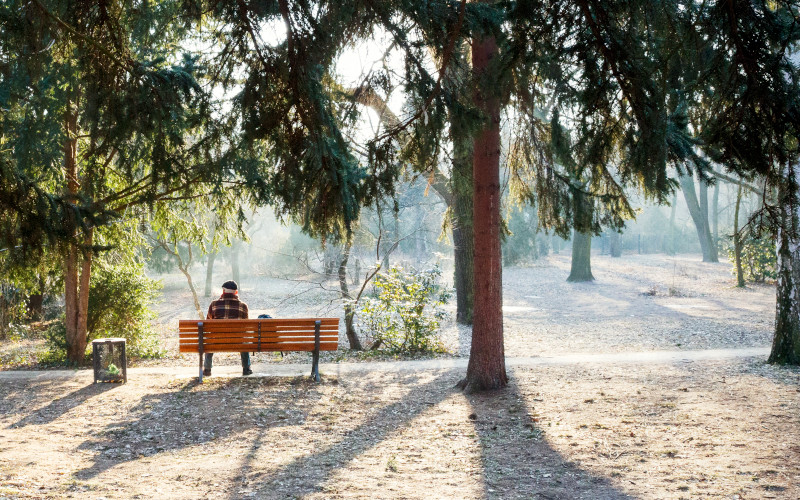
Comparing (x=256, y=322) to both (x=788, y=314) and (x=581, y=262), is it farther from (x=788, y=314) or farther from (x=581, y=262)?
(x=581, y=262)

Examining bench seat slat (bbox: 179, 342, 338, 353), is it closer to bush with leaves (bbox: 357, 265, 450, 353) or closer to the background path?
the background path

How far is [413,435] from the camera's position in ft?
21.8

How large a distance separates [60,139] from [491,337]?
666 cm

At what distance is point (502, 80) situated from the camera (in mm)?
6137

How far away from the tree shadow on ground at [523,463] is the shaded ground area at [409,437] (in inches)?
0.8

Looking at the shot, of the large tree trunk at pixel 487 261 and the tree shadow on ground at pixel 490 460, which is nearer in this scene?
the tree shadow on ground at pixel 490 460

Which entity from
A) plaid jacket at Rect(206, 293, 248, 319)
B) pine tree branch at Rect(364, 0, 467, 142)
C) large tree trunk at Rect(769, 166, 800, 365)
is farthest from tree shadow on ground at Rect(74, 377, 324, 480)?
large tree trunk at Rect(769, 166, 800, 365)

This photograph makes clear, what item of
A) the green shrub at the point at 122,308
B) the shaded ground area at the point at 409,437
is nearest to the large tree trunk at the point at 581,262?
the shaded ground area at the point at 409,437

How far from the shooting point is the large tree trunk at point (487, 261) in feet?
27.0

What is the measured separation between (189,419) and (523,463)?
346 cm

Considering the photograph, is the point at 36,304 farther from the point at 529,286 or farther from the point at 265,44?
the point at 529,286

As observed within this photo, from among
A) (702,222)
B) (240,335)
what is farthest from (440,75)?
(702,222)

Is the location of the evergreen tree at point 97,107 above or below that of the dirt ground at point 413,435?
above

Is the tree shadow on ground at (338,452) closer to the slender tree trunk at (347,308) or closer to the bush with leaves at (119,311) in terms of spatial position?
the slender tree trunk at (347,308)
